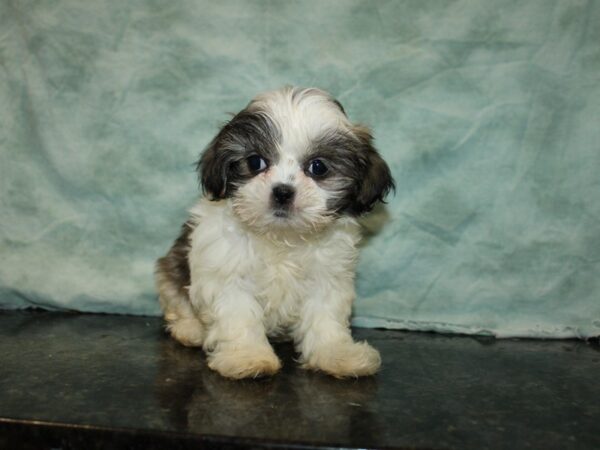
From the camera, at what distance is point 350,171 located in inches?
105

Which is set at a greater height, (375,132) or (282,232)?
(375,132)

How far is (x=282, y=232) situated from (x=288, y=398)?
682 millimetres

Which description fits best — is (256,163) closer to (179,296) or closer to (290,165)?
(290,165)

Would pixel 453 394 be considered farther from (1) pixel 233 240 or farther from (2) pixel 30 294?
(2) pixel 30 294

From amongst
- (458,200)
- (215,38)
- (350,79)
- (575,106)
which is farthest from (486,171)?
(215,38)

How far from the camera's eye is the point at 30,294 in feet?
11.9

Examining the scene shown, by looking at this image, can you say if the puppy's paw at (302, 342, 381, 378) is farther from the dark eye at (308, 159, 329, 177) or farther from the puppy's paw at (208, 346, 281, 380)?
the dark eye at (308, 159, 329, 177)

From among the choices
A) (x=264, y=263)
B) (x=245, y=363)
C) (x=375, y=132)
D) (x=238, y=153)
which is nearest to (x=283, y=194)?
(x=238, y=153)

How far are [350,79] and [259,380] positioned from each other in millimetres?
1726

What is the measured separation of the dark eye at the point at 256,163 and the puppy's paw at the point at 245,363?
732 mm

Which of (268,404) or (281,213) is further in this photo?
(281,213)

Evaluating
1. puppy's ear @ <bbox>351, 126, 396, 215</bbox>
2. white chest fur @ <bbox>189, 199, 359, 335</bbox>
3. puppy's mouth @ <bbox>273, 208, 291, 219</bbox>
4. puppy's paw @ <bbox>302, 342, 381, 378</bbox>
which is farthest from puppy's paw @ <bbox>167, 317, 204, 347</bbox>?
puppy's ear @ <bbox>351, 126, 396, 215</bbox>

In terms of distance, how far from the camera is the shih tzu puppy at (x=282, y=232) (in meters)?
2.58

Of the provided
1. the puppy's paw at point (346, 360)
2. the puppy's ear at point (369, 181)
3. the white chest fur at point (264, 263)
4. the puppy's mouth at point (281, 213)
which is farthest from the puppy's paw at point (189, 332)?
the puppy's ear at point (369, 181)
